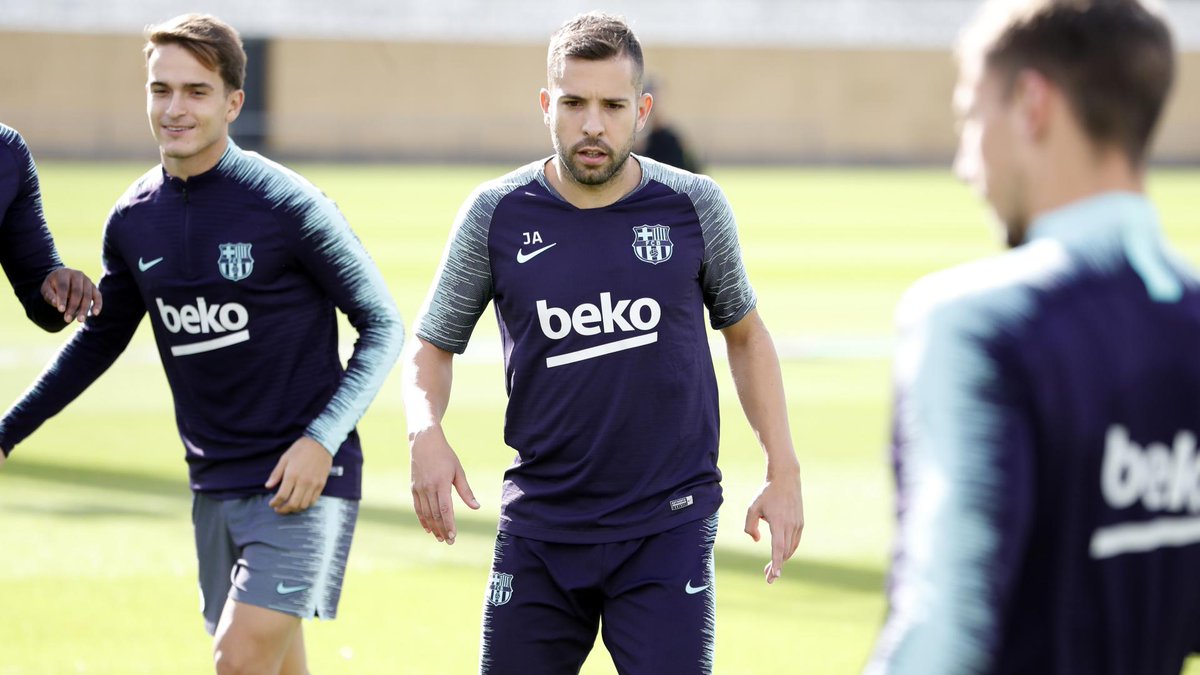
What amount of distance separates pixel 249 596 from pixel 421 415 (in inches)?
33.5

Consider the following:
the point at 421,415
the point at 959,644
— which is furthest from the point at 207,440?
the point at 959,644

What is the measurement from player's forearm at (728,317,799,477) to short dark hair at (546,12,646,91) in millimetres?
822

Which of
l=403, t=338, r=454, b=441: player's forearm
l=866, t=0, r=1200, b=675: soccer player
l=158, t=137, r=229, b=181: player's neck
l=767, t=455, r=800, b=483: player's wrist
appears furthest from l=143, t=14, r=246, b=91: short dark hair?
l=866, t=0, r=1200, b=675: soccer player

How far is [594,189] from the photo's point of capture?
4.52 m

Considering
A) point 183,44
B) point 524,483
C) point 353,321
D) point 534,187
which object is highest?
point 183,44

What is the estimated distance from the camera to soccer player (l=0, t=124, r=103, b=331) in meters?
4.98

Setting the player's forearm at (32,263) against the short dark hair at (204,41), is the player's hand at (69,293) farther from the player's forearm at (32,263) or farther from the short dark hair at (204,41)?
the short dark hair at (204,41)

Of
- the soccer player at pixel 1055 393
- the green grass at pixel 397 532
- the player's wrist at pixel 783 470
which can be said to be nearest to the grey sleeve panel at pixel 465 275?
the player's wrist at pixel 783 470

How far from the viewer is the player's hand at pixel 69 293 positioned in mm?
4938

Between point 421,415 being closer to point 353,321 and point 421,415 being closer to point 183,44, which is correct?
point 353,321

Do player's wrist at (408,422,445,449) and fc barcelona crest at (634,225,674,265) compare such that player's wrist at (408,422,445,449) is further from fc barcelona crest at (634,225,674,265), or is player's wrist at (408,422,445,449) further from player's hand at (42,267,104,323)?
player's hand at (42,267,104,323)

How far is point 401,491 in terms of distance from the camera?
964 cm

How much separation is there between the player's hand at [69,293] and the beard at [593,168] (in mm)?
1600

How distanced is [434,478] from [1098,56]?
255 centimetres
